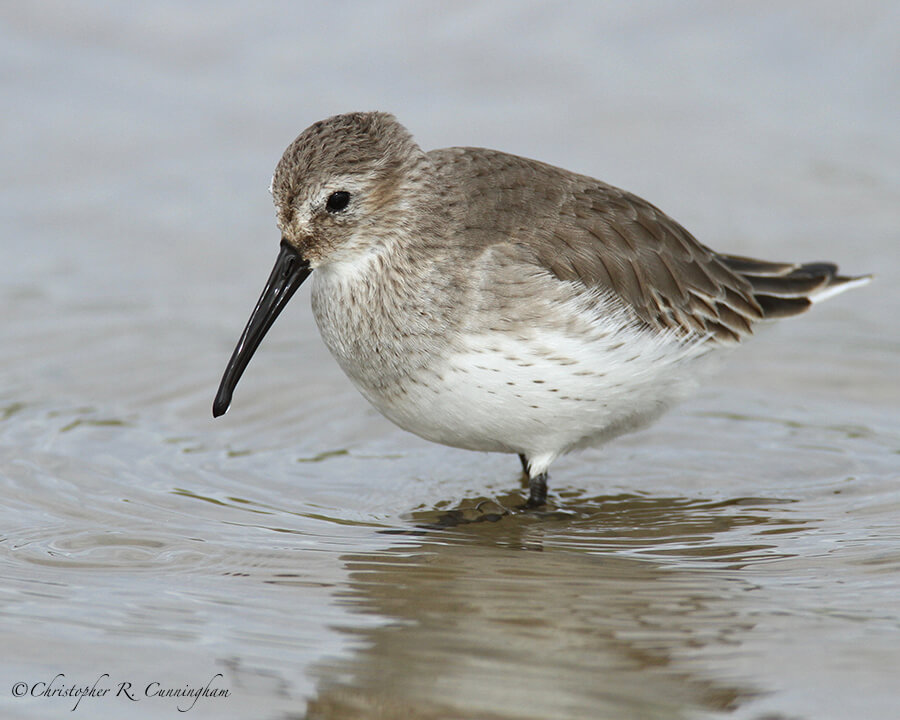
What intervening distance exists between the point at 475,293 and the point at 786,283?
2.26 meters

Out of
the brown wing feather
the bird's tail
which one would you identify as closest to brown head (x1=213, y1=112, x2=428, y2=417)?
the brown wing feather

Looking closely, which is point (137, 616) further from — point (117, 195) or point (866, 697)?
point (117, 195)

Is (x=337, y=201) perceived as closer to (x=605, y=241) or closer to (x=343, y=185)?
(x=343, y=185)

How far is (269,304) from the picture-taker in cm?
586

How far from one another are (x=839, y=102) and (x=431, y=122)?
3352 mm

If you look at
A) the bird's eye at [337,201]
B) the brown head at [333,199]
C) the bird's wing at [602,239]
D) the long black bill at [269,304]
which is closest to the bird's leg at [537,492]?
the bird's wing at [602,239]

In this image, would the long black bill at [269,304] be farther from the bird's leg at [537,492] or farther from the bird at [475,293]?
the bird's leg at [537,492]

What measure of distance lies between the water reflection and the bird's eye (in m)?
1.45

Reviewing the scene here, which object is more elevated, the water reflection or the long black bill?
the long black bill

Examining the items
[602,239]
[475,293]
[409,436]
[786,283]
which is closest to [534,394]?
[475,293]

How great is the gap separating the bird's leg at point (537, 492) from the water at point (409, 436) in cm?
8

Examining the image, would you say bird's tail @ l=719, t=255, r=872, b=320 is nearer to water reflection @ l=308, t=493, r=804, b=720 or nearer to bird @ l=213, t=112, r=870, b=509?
bird @ l=213, t=112, r=870, b=509

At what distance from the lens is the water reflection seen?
4090mm

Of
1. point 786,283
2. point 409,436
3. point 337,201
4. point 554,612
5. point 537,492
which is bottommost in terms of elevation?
point 554,612
